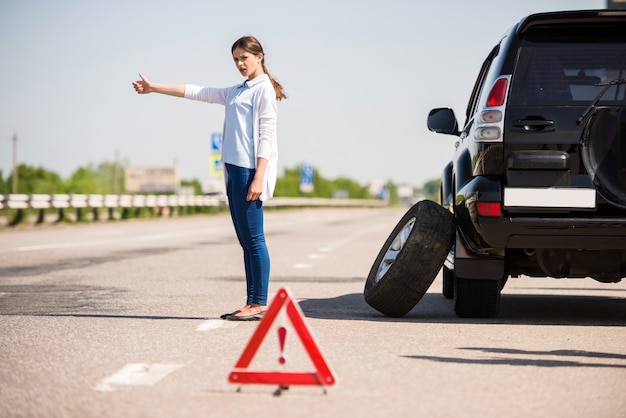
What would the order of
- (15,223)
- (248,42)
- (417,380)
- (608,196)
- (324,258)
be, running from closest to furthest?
(417,380) → (608,196) → (248,42) → (324,258) → (15,223)

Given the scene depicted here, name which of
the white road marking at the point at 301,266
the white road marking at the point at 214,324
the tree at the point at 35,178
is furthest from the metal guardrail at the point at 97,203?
the tree at the point at 35,178

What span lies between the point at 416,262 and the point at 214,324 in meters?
1.53

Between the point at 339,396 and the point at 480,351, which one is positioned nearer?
the point at 339,396

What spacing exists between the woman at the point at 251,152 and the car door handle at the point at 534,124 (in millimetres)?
1761

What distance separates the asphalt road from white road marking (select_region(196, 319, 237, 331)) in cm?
1

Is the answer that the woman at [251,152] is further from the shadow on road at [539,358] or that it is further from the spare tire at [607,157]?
the spare tire at [607,157]

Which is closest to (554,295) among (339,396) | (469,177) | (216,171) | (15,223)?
(469,177)

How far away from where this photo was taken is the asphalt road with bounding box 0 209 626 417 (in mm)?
4766

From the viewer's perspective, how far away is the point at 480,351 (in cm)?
641

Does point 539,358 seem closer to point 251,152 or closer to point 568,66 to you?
point 568,66

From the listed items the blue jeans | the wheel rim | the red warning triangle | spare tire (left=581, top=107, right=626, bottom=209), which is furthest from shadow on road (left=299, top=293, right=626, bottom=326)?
the red warning triangle

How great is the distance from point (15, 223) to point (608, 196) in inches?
1081

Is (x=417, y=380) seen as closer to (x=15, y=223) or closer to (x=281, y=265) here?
(x=281, y=265)

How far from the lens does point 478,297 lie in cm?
816
